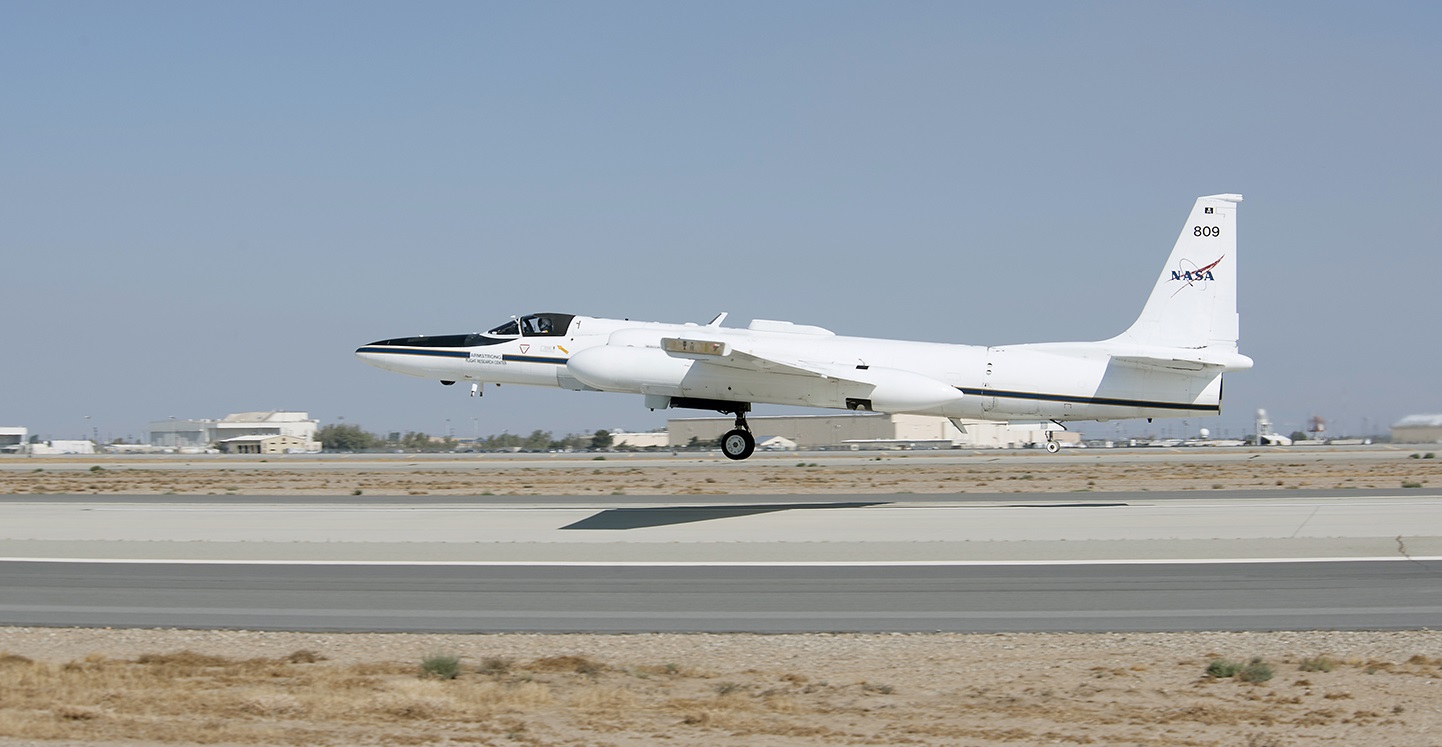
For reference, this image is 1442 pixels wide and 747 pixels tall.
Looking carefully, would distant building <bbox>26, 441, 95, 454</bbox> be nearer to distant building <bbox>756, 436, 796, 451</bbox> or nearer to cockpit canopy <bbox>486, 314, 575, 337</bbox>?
distant building <bbox>756, 436, 796, 451</bbox>

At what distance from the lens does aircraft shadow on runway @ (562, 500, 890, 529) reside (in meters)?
21.0

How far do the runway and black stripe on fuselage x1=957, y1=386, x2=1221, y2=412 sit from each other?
193cm

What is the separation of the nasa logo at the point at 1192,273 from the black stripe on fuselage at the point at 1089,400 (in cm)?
231

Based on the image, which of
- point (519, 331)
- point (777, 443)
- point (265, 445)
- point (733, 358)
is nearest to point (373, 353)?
point (519, 331)

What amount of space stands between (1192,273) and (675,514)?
1152cm

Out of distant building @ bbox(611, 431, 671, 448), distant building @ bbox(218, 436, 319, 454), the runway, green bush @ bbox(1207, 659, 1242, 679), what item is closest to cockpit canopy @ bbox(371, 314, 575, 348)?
the runway

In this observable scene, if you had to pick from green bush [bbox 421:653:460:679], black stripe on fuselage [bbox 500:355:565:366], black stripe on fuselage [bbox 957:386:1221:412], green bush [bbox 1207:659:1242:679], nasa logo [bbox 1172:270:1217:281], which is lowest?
green bush [bbox 421:653:460:679]

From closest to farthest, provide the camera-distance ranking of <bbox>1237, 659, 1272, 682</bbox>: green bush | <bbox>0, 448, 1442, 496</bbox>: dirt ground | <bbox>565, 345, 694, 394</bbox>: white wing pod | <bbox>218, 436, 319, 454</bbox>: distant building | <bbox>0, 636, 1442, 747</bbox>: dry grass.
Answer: <bbox>0, 636, 1442, 747</bbox>: dry grass
<bbox>1237, 659, 1272, 682</bbox>: green bush
<bbox>565, 345, 694, 394</bbox>: white wing pod
<bbox>0, 448, 1442, 496</bbox>: dirt ground
<bbox>218, 436, 319, 454</bbox>: distant building

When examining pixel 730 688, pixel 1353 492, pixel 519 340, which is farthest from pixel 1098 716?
pixel 1353 492

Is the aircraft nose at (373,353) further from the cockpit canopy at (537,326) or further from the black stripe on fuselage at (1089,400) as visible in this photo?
the black stripe on fuselage at (1089,400)

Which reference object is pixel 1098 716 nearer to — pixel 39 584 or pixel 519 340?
pixel 39 584

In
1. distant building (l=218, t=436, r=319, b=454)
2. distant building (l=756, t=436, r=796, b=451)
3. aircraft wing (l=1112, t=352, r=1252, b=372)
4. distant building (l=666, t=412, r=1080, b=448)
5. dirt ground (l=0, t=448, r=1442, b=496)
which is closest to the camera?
aircraft wing (l=1112, t=352, r=1252, b=372)

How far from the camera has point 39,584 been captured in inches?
593

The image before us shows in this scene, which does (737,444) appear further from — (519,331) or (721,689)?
(721,689)
